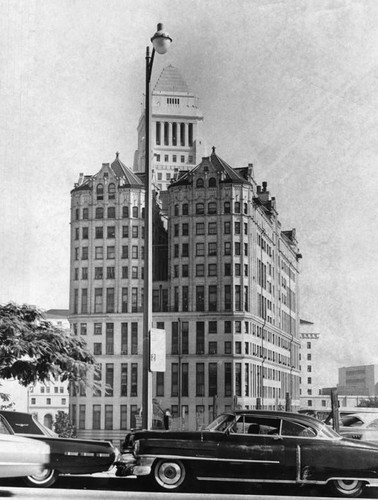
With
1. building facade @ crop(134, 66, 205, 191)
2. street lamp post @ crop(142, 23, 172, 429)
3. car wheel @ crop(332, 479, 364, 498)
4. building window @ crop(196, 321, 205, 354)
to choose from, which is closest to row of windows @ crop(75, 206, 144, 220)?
building window @ crop(196, 321, 205, 354)

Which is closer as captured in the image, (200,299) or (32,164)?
(32,164)

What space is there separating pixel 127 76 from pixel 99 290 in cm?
7773

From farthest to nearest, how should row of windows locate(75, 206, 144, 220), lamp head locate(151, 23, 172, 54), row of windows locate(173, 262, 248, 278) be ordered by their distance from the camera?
row of windows locate(75, 206, 144, 220) → row of windows locate(173, 262, 248, 278) → lamp head locate(151, 23, 172, 54)

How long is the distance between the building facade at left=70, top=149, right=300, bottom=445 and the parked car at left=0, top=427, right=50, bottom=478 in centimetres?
8502

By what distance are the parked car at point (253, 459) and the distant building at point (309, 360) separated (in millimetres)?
170409

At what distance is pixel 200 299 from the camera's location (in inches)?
3917

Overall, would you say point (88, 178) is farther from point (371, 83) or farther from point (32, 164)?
point (371, 83)

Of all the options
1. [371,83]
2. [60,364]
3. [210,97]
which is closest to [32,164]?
[210,97]

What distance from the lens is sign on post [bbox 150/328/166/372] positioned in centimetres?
1333

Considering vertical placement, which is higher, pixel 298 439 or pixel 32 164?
pixel 32 164

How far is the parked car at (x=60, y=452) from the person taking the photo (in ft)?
36.4

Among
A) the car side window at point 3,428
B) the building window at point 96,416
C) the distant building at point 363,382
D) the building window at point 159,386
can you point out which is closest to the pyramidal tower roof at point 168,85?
the building window at point 159,386

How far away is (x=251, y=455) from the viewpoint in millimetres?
11398

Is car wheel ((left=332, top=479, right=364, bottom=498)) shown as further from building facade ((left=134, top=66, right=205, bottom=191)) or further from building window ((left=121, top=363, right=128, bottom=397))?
building facade ((left=134, top=66, right=205, bottom=191))
